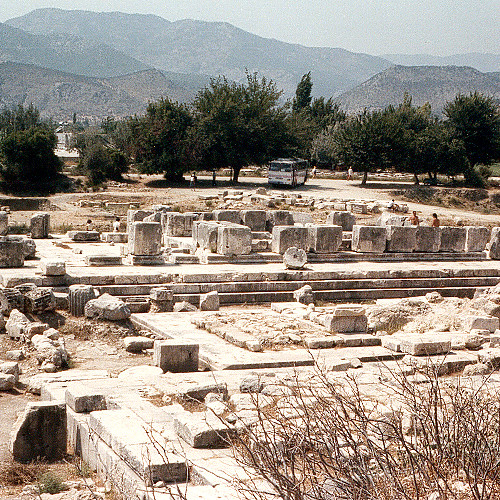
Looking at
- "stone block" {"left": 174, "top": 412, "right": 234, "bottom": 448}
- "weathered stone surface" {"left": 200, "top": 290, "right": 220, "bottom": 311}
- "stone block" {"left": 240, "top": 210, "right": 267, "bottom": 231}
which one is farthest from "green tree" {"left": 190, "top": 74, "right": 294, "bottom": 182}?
"stone block" {"left": 174, "top": 412, "right": 234, "bottom": 448}

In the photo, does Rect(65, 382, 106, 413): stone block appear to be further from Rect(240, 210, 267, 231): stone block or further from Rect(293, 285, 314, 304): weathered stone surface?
Rect(240, 210, 267, 231): stone block

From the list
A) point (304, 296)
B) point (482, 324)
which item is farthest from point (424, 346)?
point (304, 296)

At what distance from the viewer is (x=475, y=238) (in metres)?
20.9

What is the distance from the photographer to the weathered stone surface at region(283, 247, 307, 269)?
57.4 ft

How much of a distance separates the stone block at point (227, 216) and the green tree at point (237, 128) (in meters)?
16.7

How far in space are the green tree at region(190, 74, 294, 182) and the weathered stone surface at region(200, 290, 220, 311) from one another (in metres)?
23.5

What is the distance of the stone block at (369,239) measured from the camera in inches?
778

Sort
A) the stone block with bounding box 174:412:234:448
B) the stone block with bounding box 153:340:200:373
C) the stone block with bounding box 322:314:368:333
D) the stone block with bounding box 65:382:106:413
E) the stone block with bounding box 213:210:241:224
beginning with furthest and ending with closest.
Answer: the stone block with bounding box 213:210:241:224 < the stone block with bounding box 322:314:368:333 < the stone block with bounding box 153:340:200:373 < the stone block with bounding box 65:382:106:413 < the stone block with bounding box 174:412:234:448

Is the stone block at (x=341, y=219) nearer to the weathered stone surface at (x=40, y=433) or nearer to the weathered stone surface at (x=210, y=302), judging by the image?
the weathered stone surface at (x=210, y=302)

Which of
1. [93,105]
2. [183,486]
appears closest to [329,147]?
[183,486]

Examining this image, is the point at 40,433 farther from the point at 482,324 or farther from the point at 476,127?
the point at 476,127

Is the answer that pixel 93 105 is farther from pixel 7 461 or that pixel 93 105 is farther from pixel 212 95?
pixel 7 461

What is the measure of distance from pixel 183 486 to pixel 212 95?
115 ft

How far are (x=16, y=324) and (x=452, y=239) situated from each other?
40.6 feet
